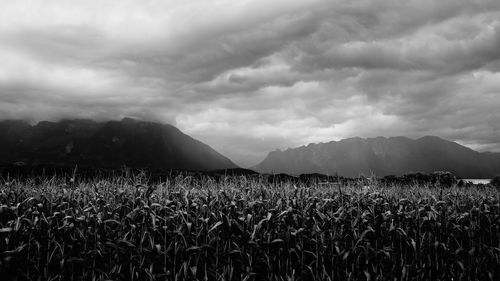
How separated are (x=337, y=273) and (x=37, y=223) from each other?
8.09m

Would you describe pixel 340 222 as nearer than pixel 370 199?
Yes

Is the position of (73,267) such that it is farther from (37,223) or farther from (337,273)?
(337,273)

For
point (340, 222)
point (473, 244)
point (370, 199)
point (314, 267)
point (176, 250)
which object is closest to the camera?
point (176, 250)

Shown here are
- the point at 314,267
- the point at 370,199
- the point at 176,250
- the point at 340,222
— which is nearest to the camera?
the point at 176,250

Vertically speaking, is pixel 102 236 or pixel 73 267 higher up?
pixel 102 236

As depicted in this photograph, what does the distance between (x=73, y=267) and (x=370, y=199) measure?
1041cm

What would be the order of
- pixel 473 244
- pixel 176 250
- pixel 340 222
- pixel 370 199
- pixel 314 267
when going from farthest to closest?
pixel 370 199 < pixel 473 244 < pixel 340 222 < pixel 314 267 < pixel 176 250

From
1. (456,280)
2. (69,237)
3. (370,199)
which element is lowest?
(456,280)

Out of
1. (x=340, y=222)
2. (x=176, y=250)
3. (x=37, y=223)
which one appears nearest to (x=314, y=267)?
(x=340, y=222)

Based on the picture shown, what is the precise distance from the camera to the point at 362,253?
11.2 metres

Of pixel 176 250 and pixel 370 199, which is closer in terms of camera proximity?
pixel 176 250

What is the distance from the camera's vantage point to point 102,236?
34.9 feet

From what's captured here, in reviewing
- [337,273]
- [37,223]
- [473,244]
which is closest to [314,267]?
[337,273]

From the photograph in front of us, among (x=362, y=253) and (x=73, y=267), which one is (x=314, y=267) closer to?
(x=362, y=253)
